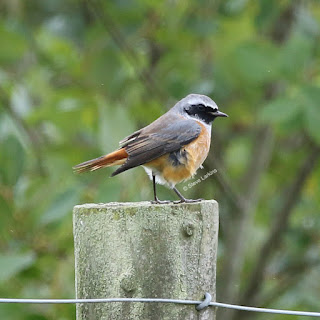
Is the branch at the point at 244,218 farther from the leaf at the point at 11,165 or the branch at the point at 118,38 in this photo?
the leaf at the point at 11,165

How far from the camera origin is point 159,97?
566cm

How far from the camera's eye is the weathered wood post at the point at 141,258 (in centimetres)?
246

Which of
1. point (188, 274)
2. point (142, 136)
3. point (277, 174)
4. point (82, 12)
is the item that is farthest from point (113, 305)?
point (277, 174)

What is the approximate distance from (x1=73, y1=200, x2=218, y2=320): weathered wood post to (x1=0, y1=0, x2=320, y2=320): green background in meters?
1.53

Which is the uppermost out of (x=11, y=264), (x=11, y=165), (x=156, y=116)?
(x=156, y=116)

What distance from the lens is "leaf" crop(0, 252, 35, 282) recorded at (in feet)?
12.7

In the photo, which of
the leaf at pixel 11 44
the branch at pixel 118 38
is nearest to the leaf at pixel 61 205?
the leaf at pixel 11 44

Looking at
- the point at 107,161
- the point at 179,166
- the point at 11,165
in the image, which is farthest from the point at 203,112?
the point at 11,165

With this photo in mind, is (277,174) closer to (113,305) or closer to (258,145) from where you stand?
(258,145)

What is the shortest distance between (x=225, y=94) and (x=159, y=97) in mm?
561

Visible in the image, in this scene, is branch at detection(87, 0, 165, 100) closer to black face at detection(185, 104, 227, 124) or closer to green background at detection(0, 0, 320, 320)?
green background at detection(0, 0, 320, 320)

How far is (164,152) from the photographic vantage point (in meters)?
3.73

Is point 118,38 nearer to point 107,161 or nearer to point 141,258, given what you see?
point 107,161

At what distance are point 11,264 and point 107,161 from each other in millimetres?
821
